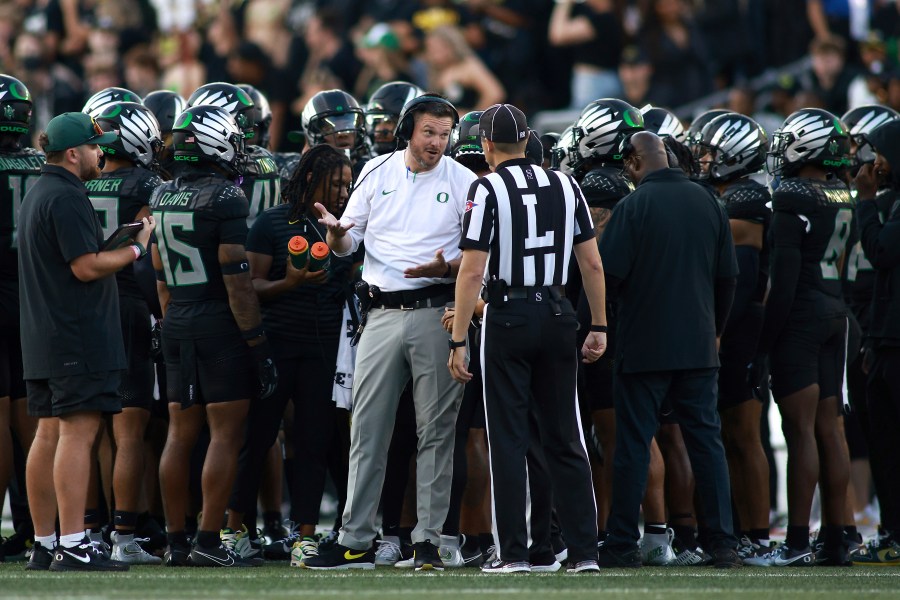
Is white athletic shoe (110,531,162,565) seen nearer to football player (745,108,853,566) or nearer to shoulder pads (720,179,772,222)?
football player (745,108,853,566)

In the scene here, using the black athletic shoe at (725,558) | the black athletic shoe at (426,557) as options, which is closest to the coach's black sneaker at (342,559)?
→ the black athletic shoe at (426,557)

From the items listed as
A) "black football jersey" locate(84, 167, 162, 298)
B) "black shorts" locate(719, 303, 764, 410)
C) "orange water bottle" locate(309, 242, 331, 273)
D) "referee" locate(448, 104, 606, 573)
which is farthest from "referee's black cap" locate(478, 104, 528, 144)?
"black football jersey" locate(84, 167, 162, 298)

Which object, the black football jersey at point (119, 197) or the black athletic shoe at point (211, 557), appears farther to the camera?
the black football jersey at point (119, 197)

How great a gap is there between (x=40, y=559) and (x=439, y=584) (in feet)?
7.22

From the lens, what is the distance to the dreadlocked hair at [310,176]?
8.43 m

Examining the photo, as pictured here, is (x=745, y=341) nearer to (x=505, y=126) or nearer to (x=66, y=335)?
(x=505, y=126)

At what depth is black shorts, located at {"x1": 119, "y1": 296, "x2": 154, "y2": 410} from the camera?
8.72 m

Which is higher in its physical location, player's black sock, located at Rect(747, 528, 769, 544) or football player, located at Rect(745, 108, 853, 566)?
football player, located at Rect(745, 108, 853, 566)

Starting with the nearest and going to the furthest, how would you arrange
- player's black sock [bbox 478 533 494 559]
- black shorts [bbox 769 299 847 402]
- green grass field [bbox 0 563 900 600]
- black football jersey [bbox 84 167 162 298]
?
green grass field [bbox 0 563 900 600] → player's black sock [bbox 478 533 494 559] → black shorts [bbox 769 299 847 402] → black football jersey [bbox 84 167 162 298]

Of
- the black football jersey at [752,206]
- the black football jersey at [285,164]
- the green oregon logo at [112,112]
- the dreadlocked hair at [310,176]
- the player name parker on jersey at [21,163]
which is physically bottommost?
the black football jersey at [752,206]

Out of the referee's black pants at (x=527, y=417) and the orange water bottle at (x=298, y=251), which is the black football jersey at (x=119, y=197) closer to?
the orange water bottle at (x=298, y=251)

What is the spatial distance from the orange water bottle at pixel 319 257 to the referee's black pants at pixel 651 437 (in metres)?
1.73

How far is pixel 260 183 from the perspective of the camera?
977cm

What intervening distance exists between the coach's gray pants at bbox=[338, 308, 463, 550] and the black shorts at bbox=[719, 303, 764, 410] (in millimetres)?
1922
